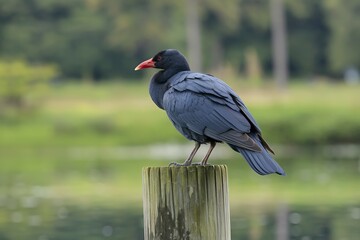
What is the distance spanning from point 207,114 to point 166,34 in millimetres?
50736

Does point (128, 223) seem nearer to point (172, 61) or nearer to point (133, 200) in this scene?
point (133, 200)

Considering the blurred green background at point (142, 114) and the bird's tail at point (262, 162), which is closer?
the bird's tail at point (262, 162)

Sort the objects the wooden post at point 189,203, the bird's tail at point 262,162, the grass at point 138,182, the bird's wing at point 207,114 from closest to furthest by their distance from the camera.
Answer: the wooden post at point 189,203 < the bird's tail at point 262,162 < the bird's wing at point 207,114 < the grass at point 138,182

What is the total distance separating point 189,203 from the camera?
6934 mm

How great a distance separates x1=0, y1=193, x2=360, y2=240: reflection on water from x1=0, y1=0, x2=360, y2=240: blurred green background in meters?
0.03

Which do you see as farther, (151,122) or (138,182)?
(151,122)

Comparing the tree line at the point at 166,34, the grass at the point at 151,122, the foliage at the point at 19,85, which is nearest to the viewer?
the grass at the point at 151,122

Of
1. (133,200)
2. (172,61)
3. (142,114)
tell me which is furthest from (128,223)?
(142,114)

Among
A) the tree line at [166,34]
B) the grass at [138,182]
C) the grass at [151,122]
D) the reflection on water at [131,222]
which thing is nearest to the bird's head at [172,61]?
the reflection on water at [131,222]

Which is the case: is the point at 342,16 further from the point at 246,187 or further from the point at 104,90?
the point at 246,187

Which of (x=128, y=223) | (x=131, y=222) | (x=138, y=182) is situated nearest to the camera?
(x=128, y=223)

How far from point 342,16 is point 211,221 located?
165 feet

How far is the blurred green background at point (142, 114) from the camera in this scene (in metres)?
18.0

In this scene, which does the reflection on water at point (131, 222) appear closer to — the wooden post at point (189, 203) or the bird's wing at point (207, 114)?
the bird's wing at point (207, 114)
